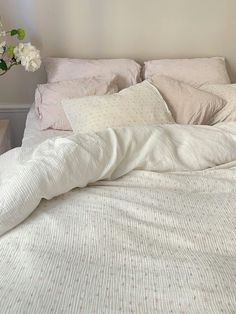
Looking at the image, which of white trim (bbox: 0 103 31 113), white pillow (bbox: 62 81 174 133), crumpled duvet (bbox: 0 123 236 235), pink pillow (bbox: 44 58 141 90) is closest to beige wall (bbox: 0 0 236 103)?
white trim (bbox: 0 103 31 113)

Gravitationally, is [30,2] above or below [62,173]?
above

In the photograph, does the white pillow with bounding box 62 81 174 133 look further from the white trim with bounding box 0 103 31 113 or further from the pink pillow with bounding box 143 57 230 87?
the white trim with bounding box 0 103 31 113

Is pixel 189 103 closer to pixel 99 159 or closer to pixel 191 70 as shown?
pixel 191 70

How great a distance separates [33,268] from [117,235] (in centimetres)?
27

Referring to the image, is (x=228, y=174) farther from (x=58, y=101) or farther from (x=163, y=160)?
(x=58, y=101)

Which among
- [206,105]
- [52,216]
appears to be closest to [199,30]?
[206,105]

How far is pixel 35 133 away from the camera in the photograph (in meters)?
1.95

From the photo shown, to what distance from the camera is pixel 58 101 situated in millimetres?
1997

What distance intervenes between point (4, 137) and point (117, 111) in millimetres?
728

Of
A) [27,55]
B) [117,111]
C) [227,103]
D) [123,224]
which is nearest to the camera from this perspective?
[123,224]

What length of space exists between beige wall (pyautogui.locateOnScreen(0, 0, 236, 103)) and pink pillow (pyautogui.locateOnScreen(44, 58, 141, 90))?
0.14 metres

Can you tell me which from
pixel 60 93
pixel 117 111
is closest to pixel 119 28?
pixel 60 93

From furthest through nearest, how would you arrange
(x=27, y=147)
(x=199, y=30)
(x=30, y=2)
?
(x=199, y=30) < (x=30, y=2) < (x=27, y=147)

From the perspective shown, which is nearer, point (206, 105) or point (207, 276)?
point (207, 276)
